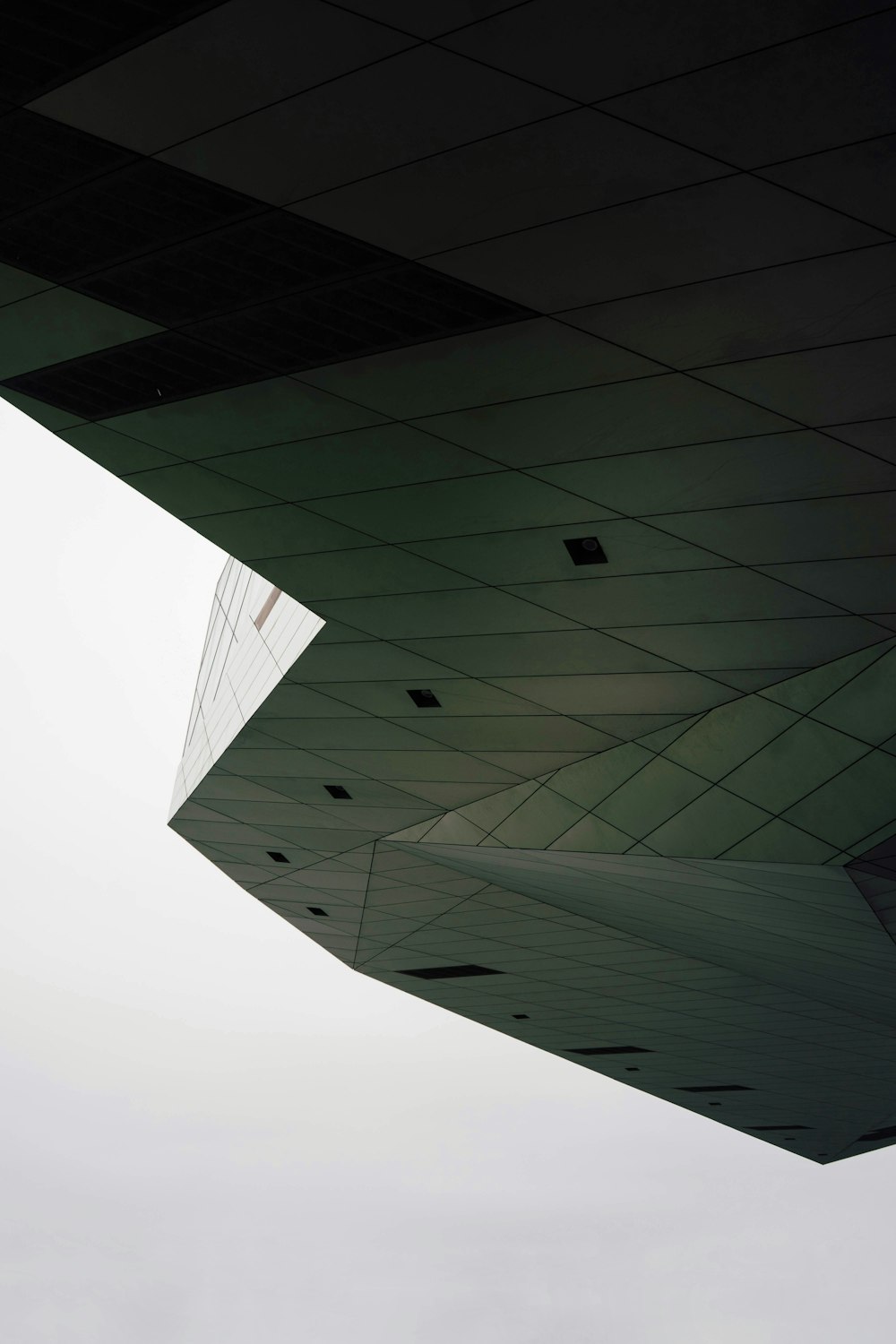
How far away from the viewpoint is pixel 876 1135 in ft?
145

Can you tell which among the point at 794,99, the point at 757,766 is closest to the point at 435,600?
the point at 757,766

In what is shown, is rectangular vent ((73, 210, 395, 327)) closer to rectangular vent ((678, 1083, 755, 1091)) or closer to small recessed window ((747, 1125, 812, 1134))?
rectangular vent ((678, 1083, 755, 1091))

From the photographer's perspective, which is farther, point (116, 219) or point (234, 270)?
point (234, 270)

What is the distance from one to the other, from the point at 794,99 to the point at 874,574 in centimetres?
533

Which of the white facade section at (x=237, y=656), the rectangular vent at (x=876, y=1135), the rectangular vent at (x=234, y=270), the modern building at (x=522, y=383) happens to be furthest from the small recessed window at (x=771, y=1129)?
the rectangular vent at (x=234, y=270)

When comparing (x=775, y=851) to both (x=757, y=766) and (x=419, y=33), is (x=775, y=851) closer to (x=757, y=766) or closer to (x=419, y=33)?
(x=757, y=766)

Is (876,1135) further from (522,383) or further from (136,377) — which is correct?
(136,377)

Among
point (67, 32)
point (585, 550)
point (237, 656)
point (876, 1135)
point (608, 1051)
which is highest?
point (237, 656)

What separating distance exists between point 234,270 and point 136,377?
1.91 meters

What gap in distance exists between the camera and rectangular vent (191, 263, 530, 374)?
7.89 m

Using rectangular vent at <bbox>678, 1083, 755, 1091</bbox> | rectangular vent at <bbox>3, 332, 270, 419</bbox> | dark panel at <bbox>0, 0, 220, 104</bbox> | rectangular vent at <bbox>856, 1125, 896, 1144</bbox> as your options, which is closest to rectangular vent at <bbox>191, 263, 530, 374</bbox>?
rectangular vent at <bbox>3, 332, 270, 419</bbox>

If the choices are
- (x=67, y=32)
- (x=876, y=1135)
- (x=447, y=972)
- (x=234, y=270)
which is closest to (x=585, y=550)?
(x=234, y=270)

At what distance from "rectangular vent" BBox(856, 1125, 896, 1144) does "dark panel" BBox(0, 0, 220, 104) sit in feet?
153

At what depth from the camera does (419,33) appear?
19.7ft
